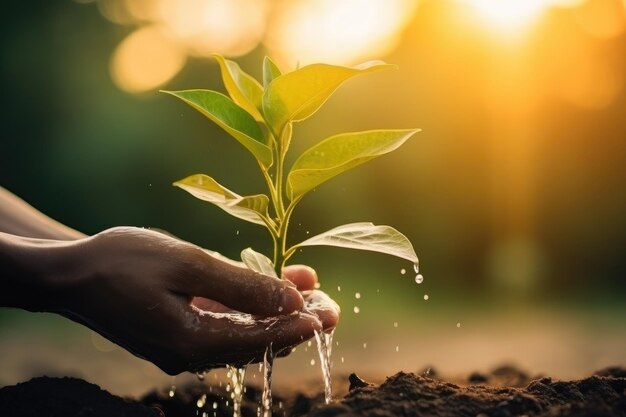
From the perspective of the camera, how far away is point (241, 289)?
150cm

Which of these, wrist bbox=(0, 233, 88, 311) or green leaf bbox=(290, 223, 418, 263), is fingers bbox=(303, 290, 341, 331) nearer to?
green leaf bbox=(290, 223, 418, 263)

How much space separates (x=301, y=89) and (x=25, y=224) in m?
1.12

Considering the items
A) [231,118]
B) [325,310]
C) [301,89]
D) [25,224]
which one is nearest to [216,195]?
[231,118]

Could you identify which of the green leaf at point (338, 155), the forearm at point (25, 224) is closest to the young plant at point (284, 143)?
the green leaf at point (338, 155)

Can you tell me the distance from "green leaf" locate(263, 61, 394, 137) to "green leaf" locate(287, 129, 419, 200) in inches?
3.7

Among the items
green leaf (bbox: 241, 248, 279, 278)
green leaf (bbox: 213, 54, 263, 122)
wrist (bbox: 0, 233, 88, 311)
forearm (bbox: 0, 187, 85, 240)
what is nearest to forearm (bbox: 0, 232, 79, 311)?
wrist (bbox: 0, 233, 88, 311)

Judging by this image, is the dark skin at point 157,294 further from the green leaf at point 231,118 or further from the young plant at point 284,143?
the green leaf at point 231,118

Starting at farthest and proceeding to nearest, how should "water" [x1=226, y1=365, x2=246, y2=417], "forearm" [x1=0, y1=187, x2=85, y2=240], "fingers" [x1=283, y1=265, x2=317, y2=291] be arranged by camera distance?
"forearm" [x1=0, y1=187, x2=85, y2=240] < "fingers" [x1=283, y1=265, x2=317, y2=291] < "water" [x1=226, y1=365, x2=246, y2=417]

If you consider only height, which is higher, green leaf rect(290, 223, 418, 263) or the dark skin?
green leaf rect(290, 223, 418, 263)

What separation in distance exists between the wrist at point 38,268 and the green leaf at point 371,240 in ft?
1.65

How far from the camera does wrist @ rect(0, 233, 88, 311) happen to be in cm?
153

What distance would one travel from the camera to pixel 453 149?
4219 millimetres

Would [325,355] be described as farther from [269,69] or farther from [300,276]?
[269,69]

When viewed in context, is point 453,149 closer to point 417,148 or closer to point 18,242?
point 417,148
